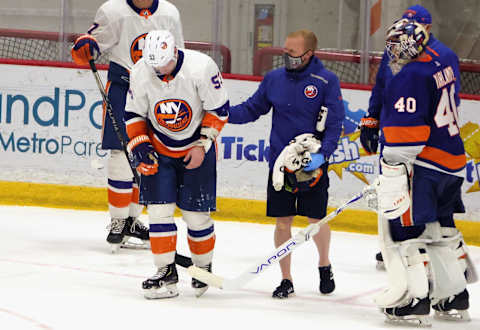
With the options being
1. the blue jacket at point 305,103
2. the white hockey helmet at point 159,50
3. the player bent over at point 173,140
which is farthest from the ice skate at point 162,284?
the white hockey helmet at point 159,50

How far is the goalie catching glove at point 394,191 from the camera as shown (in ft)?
11.7

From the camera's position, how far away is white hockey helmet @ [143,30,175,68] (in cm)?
388

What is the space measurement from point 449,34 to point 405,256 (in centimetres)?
344

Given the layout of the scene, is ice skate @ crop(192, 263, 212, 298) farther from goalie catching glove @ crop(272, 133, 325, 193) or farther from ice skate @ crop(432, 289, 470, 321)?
ice skate @ crop(432, 289, 470, 321)

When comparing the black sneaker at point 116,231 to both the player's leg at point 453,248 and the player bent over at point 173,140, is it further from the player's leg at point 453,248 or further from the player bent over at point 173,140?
the player's leg at point 453,248

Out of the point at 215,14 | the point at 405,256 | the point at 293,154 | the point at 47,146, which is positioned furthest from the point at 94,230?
the point at 405,256

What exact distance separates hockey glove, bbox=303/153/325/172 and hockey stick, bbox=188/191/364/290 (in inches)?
8.7

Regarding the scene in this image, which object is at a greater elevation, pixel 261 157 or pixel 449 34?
pixel 449 34

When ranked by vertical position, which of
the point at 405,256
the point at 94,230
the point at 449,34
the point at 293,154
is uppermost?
the point at 449,34

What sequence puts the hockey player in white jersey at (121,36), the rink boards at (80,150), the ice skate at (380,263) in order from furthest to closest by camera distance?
the rink boards at (80,150) → the hockey player in white jersey at (121,36) → the ice skate at (380,263)

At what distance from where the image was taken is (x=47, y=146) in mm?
6516

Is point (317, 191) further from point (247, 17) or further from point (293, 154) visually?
point (247, 17)

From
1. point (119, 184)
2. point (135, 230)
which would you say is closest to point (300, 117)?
point (119, 184)

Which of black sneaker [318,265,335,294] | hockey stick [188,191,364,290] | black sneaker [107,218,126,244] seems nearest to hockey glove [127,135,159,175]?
hockey stick [188,191,364,290]
